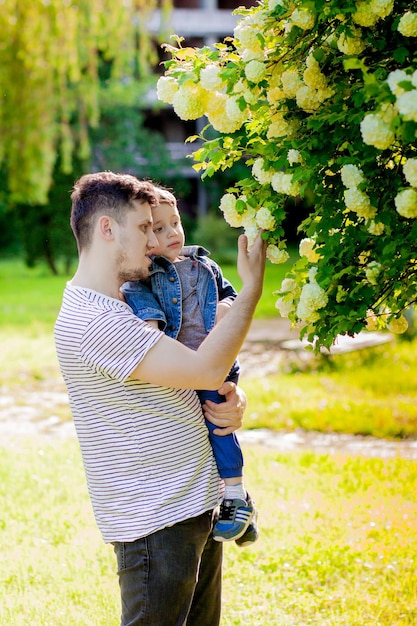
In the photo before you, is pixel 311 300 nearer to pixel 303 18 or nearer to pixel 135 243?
pixel 135 243

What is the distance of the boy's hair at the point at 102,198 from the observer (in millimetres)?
2541

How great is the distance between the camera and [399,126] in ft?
6.67

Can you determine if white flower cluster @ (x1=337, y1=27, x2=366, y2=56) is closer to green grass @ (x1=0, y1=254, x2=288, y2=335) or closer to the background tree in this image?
the background tree

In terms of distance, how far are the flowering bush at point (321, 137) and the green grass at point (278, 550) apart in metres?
1.91

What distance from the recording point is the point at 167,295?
9.02 ft

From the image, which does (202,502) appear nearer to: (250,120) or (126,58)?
(250,120)

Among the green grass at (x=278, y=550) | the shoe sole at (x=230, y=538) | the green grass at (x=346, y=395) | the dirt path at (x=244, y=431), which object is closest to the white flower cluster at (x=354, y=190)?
the shoe sole at (x=230, y=538)

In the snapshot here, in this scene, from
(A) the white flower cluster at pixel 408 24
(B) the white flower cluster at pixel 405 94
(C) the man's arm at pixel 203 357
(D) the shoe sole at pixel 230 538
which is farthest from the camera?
(D) the shoe sole at pixel 230 538

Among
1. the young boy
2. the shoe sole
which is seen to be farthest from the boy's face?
the shoe sole

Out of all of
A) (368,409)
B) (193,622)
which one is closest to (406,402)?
(368,409)

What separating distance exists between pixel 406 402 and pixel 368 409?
0.45m

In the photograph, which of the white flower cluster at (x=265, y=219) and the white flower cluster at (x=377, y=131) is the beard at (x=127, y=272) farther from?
the white flower cluster at (x=377, y=131)

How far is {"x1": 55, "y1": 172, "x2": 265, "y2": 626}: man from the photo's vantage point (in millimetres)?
2441

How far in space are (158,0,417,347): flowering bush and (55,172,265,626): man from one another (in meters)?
0.18
